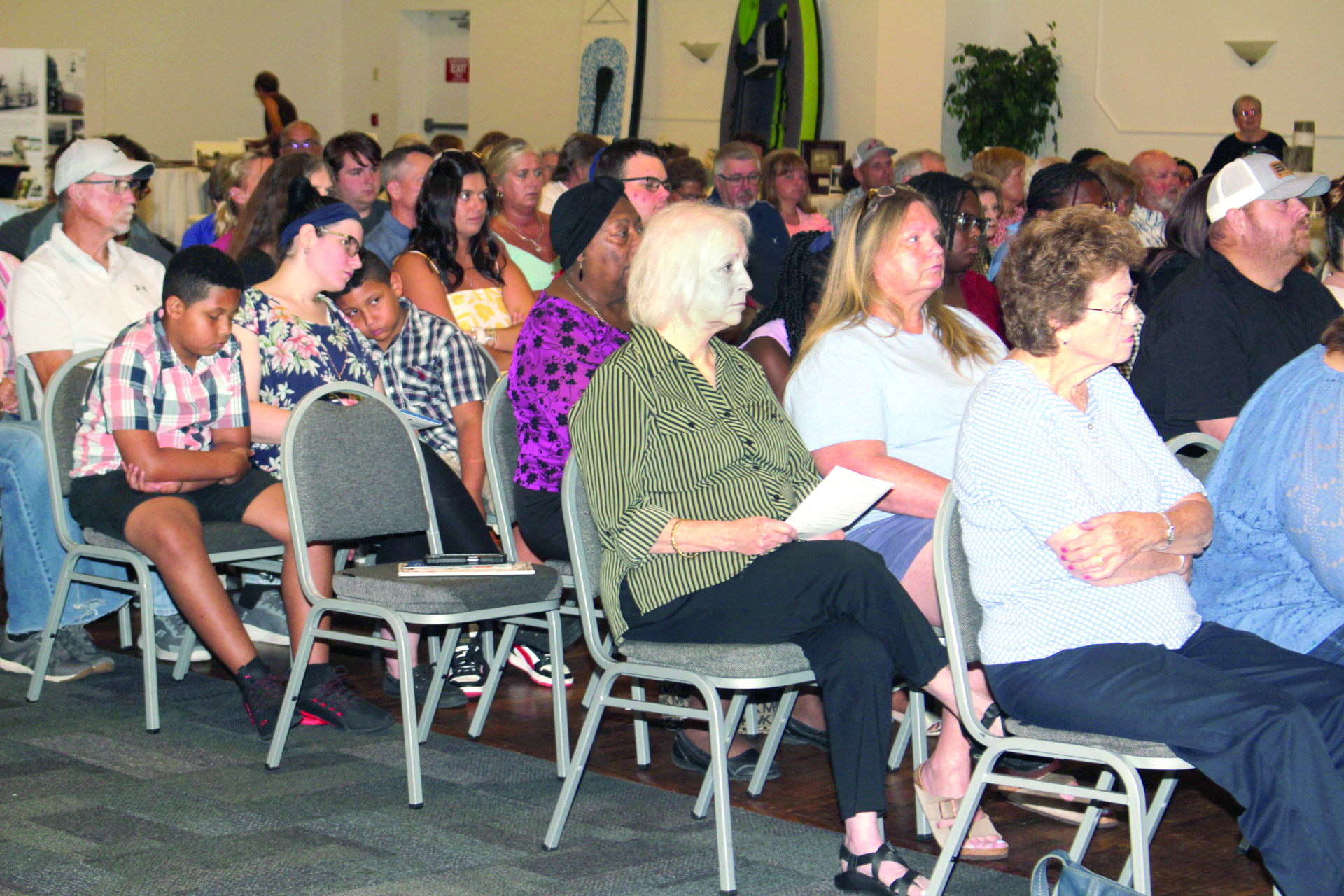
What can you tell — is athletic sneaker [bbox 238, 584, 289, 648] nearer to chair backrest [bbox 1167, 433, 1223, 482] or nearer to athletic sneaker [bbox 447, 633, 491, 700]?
athletic sneaker [bbox 447, 633, 491, 700]

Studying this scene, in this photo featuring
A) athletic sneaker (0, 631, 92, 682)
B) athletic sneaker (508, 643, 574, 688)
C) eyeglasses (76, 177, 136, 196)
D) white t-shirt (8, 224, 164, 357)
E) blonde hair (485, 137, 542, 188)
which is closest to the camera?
athletic sneaker (0, 631, 92, 682)

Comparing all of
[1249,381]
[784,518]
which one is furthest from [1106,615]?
[1249,381]

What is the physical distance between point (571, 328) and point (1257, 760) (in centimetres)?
177

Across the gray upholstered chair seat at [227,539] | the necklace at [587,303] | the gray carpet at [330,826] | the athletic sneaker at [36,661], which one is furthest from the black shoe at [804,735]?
the athletic sneaker at [36,661]

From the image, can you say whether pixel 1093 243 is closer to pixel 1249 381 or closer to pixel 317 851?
pixel 1249 381

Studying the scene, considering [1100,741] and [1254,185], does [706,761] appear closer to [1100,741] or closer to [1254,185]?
[1100,741]

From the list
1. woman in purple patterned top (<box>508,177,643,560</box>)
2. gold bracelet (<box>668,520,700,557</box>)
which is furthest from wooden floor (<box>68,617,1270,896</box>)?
gold bracelet (<box>668,520,700,557</box>)

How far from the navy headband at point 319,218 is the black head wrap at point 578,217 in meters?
0.75

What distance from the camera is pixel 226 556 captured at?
3.46 metres

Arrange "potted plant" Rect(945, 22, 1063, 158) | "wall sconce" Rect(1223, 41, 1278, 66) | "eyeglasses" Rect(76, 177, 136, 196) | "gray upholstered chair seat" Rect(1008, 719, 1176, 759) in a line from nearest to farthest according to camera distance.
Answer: "gray upholstered chair seat" Rect(1008, 719, 1176, 759)
"eyeglasses" Rect(76, 177, 136, 196)
"wall sconce" Rect(1223, 41, 1278, 66)
"potted plant" Rect(945, 22, 1063, 158)

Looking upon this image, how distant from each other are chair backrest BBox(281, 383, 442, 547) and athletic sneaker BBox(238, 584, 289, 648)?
100cm

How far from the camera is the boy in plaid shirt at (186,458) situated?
3.37 metres

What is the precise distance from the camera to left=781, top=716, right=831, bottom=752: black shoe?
3363 millimetres

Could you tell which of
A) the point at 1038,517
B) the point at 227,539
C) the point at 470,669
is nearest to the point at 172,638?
the point at 227,539
